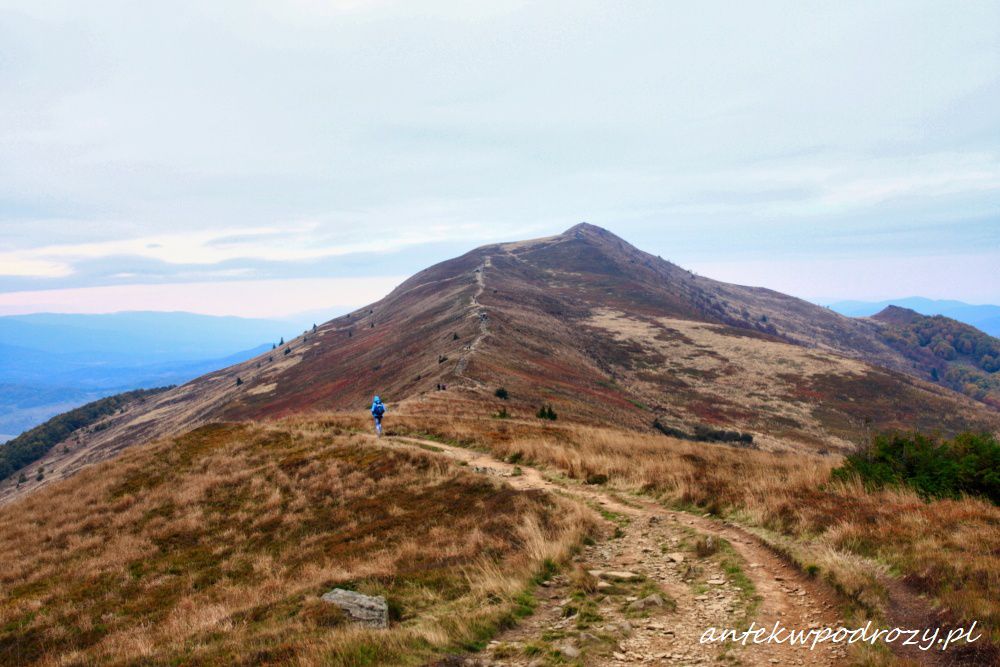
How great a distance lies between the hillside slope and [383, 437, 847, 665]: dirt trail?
23.6 metres

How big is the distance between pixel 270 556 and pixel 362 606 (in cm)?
685

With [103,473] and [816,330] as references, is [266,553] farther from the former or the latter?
[816,330]

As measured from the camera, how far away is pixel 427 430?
26.7 meters

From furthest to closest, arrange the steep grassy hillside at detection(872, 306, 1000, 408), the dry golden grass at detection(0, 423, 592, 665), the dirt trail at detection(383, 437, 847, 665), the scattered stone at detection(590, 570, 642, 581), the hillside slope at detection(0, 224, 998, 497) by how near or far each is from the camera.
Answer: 1. the steep grassy hillside at detection(872, 306, 1000, 408)
2. the hillside slope at detection(0, 224, 998, 497)
3. the scattered stone at detection(590, 570, 642, 581)
4. the dry golden grass at detection(0, 423, 592, 665)
5. the dirt trail at detection(383, 437, 847, 665)

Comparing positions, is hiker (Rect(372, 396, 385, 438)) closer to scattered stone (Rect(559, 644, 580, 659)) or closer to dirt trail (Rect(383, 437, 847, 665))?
dirt trail (Rect(383, 437, 847, 665))

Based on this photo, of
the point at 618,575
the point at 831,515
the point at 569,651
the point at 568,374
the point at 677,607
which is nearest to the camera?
the point at 569,651

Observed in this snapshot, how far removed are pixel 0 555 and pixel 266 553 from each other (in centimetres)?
1139

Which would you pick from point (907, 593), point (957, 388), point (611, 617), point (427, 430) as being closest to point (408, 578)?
point (611, 617)

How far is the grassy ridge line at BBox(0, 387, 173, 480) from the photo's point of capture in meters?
104

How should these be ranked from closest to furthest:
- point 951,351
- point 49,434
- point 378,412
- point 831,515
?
point 831,515 < point 378,412 < point 49,434 < point 951,351

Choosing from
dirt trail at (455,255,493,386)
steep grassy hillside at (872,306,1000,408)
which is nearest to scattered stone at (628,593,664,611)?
dirt trail at (455,255,493,386)

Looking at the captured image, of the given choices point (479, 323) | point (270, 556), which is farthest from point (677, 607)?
point (479, 323)

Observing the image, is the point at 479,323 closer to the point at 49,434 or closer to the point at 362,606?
the point at 362,606

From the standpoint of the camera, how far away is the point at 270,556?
14.2 m
